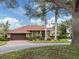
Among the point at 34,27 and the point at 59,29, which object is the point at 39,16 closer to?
the point at 59,29

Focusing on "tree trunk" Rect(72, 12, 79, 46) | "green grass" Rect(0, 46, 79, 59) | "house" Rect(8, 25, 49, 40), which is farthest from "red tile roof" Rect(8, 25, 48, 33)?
"green grass" Rect(0, 46, 79, 59)

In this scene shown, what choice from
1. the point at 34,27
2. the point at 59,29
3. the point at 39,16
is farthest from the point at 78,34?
the point at 34,27

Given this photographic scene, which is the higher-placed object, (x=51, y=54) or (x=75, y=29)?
(x=75, y=29)

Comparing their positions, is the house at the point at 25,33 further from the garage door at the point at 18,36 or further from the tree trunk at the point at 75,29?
the tree trunk at the point at 75,29

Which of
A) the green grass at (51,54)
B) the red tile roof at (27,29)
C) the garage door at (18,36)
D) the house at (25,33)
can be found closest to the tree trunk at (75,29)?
the green grass at (51,54)

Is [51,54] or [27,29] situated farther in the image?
[27,29]

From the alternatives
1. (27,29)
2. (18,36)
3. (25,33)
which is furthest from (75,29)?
(27,29)

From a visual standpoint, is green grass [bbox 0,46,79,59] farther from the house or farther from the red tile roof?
the red tile roof

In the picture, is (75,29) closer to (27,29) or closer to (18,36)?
(18,36)

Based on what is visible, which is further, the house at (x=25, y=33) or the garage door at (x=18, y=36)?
the garage door at (x=18, y=36)

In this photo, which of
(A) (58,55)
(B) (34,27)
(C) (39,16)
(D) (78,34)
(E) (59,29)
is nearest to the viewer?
(A) (58,55)

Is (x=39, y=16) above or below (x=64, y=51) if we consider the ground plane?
above

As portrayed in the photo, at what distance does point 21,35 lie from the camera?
187 feet

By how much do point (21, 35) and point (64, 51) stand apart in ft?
157
